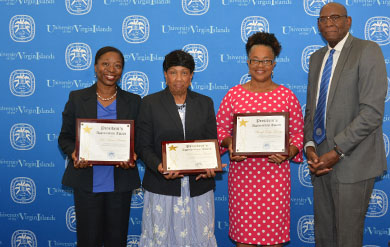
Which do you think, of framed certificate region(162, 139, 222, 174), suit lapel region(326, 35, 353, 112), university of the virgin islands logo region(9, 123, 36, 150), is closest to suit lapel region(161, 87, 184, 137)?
framed certificate region(162, 139, 222, 174)

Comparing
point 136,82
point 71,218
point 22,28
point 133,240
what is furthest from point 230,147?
point 22,28

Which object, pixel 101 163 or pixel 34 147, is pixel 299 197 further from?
pixel 34 147

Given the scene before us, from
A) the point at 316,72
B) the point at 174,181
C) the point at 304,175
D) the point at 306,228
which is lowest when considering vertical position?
the point at 306,228

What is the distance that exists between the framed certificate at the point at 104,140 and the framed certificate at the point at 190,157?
0.96 ft

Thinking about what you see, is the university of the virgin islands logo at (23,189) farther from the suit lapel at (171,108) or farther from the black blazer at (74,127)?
the suit lapel at (171,108)

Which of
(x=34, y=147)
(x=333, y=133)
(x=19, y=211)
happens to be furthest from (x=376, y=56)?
(x=19, y=211)

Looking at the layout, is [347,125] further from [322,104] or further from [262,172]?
[262,172]

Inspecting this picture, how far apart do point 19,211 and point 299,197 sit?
9.41 ft

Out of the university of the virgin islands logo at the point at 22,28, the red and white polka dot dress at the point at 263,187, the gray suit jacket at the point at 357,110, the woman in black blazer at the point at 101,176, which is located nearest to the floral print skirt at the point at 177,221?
the woman in black blazer at the point at 101,176

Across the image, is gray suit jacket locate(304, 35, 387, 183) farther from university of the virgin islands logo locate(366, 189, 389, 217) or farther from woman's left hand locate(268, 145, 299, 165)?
university of the virgin islands logo locate(366, 189, 389, 217)

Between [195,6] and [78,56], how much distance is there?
1.24m

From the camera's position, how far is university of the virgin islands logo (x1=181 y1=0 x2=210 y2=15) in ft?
11.9

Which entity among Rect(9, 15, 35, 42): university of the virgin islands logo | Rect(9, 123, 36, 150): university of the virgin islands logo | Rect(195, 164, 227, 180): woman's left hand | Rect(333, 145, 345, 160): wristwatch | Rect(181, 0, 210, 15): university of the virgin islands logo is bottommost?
Rect(195, 164, 227, 180): woman's left hand

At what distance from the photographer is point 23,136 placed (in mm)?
3881
